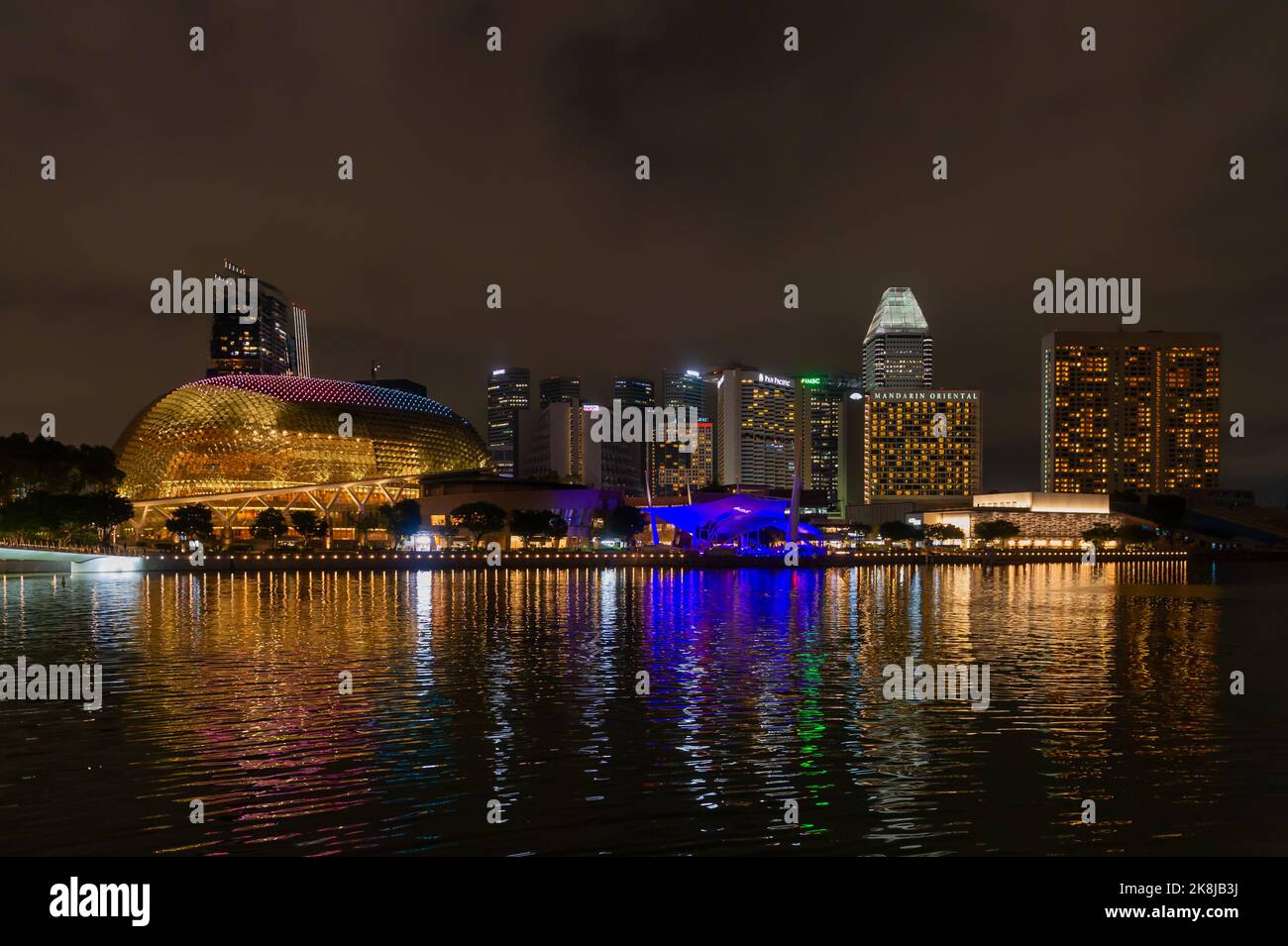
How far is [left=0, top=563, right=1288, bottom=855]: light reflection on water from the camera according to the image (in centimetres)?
1327

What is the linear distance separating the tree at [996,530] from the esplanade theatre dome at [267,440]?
83.6 m

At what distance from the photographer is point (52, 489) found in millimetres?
98938

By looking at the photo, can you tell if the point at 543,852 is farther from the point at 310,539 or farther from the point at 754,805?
the point at 310,539

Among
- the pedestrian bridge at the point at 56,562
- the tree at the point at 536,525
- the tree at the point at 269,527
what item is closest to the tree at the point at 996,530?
the tree at the point at 536,525

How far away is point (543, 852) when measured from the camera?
12.3m

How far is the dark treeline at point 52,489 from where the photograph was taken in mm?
90312

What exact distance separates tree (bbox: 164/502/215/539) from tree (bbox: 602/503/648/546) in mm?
48191

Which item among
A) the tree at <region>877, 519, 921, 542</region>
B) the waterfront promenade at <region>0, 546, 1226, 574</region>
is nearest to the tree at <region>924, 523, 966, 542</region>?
the tree at <region>877, 519, 921, 542</region>

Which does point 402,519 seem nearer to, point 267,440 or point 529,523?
point 529,523

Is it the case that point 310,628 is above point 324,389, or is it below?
below

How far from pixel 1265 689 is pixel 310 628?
99.2ft

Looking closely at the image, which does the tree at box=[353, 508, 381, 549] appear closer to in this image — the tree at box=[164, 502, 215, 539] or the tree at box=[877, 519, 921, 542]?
the tree at box=[164, 502, 215, 539]

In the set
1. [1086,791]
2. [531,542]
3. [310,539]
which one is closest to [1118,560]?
[531,542]
